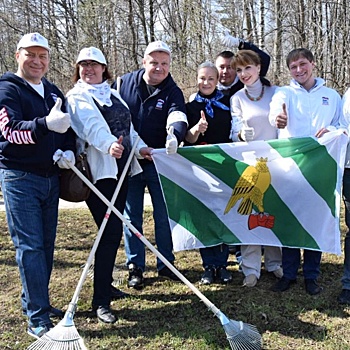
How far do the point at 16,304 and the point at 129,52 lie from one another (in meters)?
18.8

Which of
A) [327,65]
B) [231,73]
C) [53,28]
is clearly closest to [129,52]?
[53,28]

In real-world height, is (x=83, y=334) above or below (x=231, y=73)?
below

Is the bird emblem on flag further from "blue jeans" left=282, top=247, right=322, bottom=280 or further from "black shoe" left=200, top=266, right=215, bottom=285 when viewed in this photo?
"black shoe" left=200, top=266, right=215, bottom=285

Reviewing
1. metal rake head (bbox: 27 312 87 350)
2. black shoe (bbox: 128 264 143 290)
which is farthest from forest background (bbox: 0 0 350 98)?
metal rake head (bbox: 27 312 87 350)

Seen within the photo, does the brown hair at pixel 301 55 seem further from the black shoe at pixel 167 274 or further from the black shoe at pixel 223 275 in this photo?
the black shoe at pixel 167 274

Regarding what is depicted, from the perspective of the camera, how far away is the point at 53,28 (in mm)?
23469

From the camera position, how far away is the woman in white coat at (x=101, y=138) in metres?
3.65

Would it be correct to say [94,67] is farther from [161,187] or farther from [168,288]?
[168,288]

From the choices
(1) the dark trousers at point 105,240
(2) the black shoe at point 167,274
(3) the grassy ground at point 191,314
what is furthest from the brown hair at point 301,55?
(2) the black shoe at point 167,274

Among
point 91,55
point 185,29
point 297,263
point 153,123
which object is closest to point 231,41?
point 153,123

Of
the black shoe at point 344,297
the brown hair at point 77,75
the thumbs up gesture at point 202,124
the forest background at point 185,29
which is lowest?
the black shoe at point 344,297

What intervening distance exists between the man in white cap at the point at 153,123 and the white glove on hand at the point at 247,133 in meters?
0.58

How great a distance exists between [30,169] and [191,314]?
1976 millimetres

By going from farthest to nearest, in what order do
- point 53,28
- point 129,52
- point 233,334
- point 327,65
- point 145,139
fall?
point 53,28
point 129,52
point 327,65
point 145,139
point 233,334
